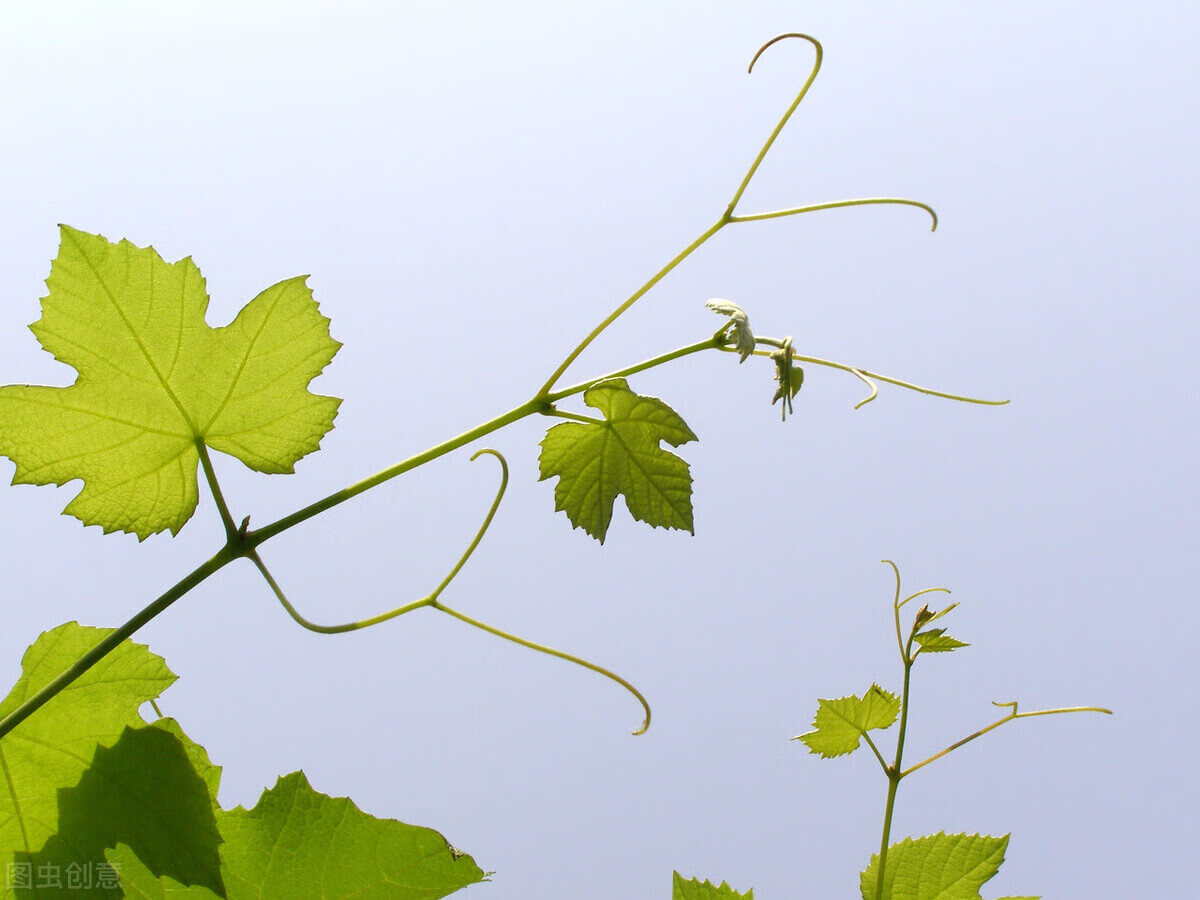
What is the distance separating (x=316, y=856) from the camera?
28.6 inches

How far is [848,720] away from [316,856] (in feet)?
1.52

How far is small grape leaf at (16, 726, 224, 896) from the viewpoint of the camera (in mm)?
620

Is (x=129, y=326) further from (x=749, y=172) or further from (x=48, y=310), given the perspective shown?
(x=749, y=172)

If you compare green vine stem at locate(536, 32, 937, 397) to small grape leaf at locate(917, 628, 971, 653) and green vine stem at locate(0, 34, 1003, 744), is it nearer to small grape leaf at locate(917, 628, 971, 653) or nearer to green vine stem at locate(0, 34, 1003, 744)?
green vine stem at locate(0, 34, 1003, 744)

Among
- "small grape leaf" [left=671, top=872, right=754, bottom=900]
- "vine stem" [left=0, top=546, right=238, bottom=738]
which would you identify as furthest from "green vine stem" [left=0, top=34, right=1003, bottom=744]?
"small grape leaf" [left=671, top=872, right=754, bottom=900]

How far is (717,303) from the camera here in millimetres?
632

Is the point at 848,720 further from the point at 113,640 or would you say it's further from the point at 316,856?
the point at 113,640

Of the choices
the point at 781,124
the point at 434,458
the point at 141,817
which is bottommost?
the point at 141,817

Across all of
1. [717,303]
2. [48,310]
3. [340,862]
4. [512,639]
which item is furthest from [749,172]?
[340,862]

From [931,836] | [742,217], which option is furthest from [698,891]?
[742,217]

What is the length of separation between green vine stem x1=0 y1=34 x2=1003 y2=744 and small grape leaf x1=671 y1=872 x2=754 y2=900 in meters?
0.16

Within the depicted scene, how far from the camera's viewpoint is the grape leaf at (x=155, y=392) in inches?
24.7

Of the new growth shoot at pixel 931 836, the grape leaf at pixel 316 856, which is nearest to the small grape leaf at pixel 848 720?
the new growth shoot at pixel 931 836

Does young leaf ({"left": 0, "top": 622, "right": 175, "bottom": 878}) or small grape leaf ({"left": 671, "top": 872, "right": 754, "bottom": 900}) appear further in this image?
small grape leaf ({"left": 671, "top": 872, "right": 754, "bottom": 900})
